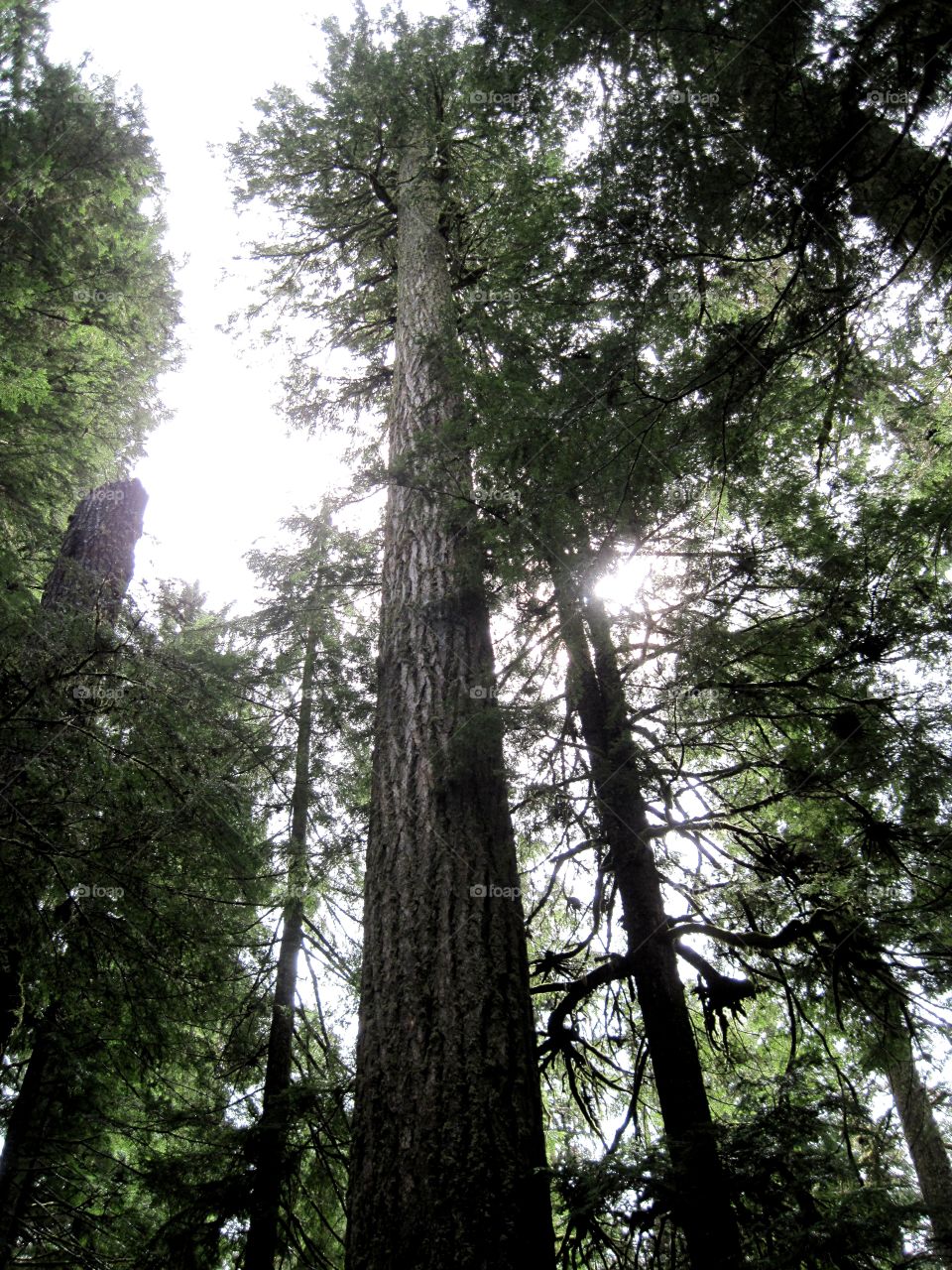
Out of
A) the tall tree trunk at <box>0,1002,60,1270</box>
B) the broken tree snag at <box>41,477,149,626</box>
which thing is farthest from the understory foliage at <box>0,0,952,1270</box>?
the broken tree snag at <box>41,477,149,626</box>

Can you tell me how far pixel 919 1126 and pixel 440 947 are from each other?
19.3 feet

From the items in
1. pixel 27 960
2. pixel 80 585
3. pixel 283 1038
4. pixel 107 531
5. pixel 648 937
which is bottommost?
pixel 648 937

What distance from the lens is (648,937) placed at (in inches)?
167

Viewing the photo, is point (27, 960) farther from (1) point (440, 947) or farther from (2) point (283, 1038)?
(1) point (440, 947)

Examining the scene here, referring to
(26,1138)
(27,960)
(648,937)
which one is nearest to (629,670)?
(648,937)

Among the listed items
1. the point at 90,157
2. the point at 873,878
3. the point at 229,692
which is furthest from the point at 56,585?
the point at 873,878

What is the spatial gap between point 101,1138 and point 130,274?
825 centimetres

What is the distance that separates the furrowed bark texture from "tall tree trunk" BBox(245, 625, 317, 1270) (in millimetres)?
2277

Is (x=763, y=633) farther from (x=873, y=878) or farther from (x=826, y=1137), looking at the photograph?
(x=826, y=1137)

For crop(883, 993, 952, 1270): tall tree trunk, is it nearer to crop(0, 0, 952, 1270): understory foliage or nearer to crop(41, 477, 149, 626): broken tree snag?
crop(0, 0, 952, 1270): understory foliage

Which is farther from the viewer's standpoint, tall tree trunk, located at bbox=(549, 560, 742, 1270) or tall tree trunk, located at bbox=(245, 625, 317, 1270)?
tall tree trunk, located at bbox=(245, 625, 317, 1270)

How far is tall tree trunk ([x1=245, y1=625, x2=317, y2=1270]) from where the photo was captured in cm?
485

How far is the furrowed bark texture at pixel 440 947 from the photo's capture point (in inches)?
106

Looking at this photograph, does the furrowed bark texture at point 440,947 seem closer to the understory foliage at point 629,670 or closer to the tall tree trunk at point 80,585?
the understory foliage at point 629,670
